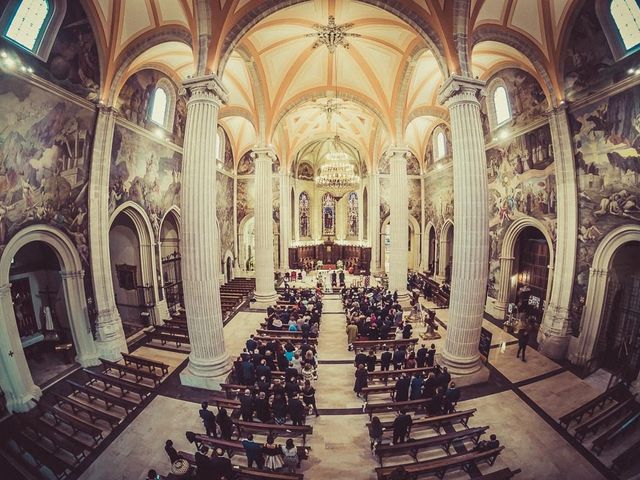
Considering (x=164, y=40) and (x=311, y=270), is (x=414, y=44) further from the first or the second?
(x=311, y=270)

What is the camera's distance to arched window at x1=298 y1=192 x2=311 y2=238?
30156mm

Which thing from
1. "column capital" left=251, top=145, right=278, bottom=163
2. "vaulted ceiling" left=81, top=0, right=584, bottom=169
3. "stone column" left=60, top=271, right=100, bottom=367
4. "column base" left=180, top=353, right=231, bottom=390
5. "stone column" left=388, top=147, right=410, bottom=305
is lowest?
"column base" left=180, top=353, right=231, bottom=390

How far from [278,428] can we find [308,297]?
29.6ft

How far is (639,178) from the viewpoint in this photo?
24.9ft

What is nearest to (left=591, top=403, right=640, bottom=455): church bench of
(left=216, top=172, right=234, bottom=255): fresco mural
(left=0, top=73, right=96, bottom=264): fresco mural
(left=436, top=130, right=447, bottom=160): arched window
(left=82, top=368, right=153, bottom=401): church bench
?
(left=82, top=368, right=153, bottom=401): church bench

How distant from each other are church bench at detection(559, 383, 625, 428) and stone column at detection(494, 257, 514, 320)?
6.18m

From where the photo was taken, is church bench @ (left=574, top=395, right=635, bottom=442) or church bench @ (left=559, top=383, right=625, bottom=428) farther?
church bench @ (left=559, top=383, right=625, bottom=428)

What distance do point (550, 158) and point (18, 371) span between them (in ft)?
59.4

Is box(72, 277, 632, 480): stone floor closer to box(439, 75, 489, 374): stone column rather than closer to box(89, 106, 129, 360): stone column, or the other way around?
box(439, 75, 489, 374): stone column

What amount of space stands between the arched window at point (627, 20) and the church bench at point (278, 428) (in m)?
12.7

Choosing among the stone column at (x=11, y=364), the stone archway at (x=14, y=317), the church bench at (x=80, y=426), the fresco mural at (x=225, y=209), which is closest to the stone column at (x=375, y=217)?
the fresco mural at (x=225, y=209)

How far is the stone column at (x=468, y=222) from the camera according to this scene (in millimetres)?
7611

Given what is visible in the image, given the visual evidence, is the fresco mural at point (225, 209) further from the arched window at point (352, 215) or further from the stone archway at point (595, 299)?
the stone archway at point (595, 299)

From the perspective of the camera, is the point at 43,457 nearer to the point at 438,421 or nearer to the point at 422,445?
the point at 422,445
